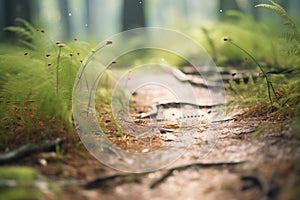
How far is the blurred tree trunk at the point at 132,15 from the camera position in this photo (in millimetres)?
14250

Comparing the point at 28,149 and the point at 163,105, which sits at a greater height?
the point at 163,105

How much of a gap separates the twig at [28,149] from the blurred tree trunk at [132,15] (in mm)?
11808

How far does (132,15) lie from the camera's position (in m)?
14.2

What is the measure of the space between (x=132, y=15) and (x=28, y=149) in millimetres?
12168

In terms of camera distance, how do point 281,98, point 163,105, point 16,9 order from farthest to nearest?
point 16,9, point 163,105, point 281,98

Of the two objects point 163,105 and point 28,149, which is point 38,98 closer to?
point 28,149

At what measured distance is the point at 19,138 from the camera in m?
3.03

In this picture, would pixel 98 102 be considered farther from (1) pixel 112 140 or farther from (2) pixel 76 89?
(1) pixel 112 140

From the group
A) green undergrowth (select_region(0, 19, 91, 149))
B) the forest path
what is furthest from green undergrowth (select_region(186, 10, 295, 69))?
green undergrowth (select_region(0, 19, 91, 149))

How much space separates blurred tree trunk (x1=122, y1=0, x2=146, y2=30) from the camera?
1425cm

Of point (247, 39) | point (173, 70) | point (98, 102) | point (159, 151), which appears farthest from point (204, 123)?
point (247, 39)

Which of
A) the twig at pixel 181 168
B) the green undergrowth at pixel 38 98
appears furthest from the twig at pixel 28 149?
the twig at pixel 181 168

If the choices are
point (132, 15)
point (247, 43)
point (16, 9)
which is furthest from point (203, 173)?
point (132, 15)

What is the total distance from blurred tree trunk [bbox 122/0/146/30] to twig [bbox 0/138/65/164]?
11.8 m
